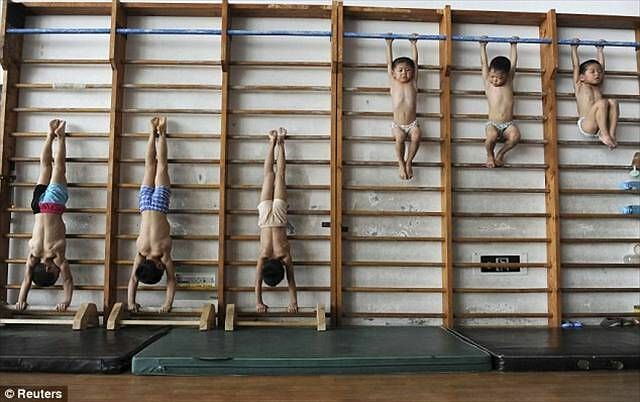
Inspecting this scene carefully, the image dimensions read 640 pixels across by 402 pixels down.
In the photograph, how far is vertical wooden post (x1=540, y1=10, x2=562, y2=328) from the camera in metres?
4.09

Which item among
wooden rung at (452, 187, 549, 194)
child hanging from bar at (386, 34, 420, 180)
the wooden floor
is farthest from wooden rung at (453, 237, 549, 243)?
the wooden floor

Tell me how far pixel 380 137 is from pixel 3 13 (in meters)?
3.02

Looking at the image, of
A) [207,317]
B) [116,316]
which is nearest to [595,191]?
[207,317]

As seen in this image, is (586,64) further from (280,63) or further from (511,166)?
Answer: (280,63)

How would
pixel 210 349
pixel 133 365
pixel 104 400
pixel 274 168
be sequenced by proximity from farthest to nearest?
1. pixel 274 168
2. pixel 210 349
3. pixel 133 365
4. pixel 104 400

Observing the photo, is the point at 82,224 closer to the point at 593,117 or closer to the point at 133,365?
the point at 133,365

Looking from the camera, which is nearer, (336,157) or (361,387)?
(361,387)

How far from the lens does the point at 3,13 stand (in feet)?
13.5

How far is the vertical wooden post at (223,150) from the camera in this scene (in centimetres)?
401

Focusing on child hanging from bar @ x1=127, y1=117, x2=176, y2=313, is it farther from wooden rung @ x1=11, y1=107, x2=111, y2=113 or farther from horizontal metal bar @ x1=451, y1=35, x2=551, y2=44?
horizontal metal bar @ x1=451, y1=35, x2=551, y2=44

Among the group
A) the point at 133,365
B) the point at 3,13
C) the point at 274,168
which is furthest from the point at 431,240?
the point at 3,13

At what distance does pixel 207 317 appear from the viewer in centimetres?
377

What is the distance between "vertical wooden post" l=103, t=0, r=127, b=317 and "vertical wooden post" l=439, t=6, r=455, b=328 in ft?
8.15

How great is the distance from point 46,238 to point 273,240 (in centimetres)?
160
